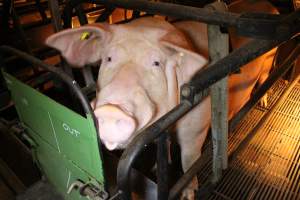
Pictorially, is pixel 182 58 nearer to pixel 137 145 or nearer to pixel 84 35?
pixel 84 35

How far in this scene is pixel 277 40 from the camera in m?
1.15

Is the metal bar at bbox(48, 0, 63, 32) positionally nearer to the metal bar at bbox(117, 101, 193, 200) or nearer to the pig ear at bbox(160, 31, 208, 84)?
the pig ear at bbox(160, 31, 208, 84)

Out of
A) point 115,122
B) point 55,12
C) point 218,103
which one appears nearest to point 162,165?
point 115,122

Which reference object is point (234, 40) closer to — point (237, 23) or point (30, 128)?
point (237, 23)

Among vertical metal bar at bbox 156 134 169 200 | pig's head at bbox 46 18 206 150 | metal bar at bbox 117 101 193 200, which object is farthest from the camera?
pig's head at bbox 46 18 206 150

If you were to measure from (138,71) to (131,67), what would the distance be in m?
0.04

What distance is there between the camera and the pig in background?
1403 mm

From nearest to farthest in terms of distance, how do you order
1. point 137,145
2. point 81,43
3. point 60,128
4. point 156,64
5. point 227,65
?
point 137,145 < point 227,65 < point 60,128 < point 156,64 < point 81,43

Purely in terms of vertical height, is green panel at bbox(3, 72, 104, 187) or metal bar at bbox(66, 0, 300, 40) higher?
metal bar at bbox(66, 0, 300, 40)

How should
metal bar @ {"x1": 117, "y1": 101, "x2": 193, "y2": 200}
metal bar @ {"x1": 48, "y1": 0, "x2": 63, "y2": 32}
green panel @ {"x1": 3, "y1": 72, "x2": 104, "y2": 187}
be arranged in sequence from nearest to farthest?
metal bar @ {"x1": 117, "y1": 101, "x2": 193, "y2": 200}
green panel @ {"x1": 3, "y1": 72, "x2": 104, "y2": 187}
metal bar @ {"x1": 48, "y1": 0, "x2": 63, "y2": 32}

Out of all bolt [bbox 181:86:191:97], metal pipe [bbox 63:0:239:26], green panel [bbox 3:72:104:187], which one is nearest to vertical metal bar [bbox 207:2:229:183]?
metal pipe [bbox 63:0:239:26]

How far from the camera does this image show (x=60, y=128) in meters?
1.48

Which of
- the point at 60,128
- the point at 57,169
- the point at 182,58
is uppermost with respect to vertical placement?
the point at 182,58

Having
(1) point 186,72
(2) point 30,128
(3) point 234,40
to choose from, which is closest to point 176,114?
(1) point 186,72
